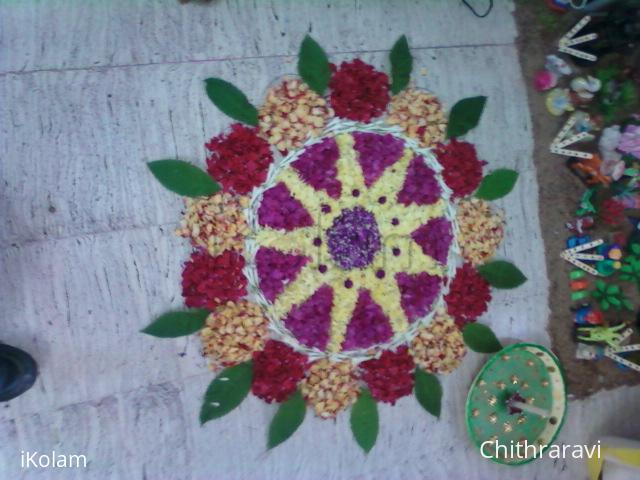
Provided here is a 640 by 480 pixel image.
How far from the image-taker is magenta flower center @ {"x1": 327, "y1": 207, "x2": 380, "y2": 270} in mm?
1715

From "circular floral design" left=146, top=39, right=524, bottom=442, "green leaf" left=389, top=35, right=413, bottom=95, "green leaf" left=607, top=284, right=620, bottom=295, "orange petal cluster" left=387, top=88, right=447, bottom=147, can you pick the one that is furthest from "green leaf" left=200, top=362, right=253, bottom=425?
"green leaf" left=607, top=284, right=620, bottom=295

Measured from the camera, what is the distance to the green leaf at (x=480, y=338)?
184 cm

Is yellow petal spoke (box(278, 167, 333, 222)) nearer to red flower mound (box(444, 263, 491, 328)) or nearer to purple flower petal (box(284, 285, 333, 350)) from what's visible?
purple flower petal (box(284, 285, 333, 350))

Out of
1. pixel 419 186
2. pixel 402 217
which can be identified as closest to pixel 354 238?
pixel 402 217

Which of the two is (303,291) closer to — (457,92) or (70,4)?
(457,92)

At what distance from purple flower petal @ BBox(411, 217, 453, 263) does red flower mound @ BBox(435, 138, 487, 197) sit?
4.8 inches

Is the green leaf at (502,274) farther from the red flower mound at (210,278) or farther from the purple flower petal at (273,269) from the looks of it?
the red flower mound at (210,278)

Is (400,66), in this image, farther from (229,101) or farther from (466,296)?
(466,296)

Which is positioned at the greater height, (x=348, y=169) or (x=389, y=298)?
(x=348, y=169)

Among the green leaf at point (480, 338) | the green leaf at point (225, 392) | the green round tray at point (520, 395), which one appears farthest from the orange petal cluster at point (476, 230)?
the green leaf at point (225, 392)

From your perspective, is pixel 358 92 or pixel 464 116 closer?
pixel 358 92

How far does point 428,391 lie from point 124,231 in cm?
111

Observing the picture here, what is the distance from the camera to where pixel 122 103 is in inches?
63.9

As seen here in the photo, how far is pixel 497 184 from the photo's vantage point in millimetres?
1897
